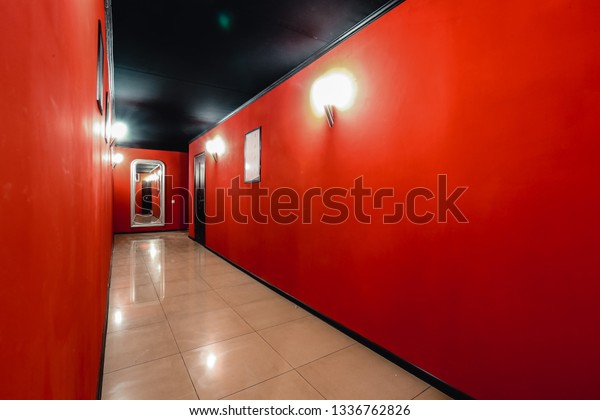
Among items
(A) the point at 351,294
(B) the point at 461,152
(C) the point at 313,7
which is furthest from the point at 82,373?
(C) the point at 313,7

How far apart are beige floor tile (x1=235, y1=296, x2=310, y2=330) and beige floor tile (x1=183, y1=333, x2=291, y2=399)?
0.36m

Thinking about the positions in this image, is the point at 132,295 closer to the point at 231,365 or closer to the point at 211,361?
the point at 211,361

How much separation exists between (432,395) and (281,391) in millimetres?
1053

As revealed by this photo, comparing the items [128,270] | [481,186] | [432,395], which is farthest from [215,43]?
[128,270]

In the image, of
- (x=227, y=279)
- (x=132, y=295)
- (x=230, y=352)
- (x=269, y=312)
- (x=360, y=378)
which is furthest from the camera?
(x=227, y=279)

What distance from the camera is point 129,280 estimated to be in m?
4.26

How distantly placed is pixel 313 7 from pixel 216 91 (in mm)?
2477

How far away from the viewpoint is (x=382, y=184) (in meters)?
2.35

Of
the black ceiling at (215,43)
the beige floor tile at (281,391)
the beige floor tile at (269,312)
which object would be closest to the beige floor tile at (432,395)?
the beige floor tile at (281,391)

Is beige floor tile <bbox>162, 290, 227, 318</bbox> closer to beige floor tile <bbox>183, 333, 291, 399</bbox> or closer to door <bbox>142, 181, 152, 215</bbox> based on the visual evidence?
beige floor tile <bbox>183, 333, 291, 399</bbox>

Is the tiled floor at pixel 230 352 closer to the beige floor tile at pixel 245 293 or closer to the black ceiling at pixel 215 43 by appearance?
the beige floor tile at pixel 245 293

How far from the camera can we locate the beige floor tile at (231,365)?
6.37ft

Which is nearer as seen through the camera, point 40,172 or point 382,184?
point 40,172

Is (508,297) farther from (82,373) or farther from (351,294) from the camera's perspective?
(82,373)
